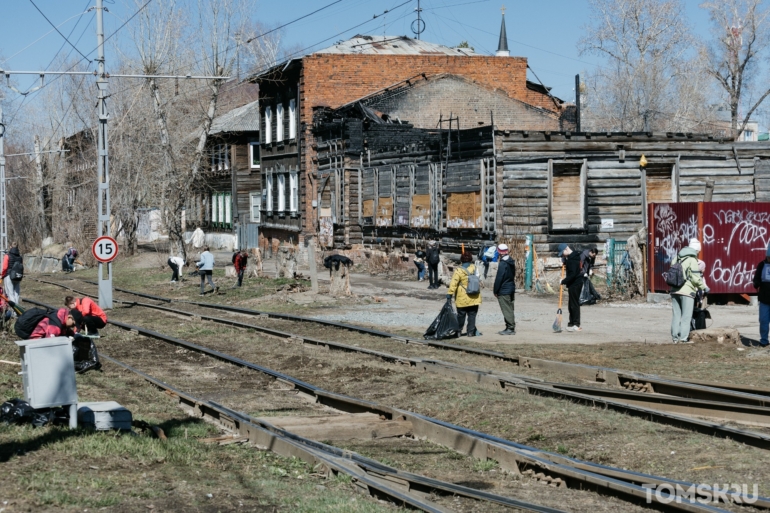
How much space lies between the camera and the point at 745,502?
282 inches

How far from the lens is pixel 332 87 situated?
4709cm

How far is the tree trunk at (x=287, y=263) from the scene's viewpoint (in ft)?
109

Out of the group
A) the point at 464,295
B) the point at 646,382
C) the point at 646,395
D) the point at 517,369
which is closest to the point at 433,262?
the point at 464,295

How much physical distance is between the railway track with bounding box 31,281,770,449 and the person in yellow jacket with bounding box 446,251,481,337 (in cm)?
291

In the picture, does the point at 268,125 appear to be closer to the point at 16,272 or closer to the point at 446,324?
the point at 16,272

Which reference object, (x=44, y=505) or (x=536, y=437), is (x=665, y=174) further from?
(x=44, y=505)

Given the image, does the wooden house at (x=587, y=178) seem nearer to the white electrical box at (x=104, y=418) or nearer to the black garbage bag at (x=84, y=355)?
the black garbage bag at (x=84, y=355)

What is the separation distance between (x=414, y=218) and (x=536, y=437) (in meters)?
28.1

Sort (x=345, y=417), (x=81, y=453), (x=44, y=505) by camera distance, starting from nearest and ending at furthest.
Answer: (x=44, y=505)
(x=81, y=453)
(x=345, y=417)

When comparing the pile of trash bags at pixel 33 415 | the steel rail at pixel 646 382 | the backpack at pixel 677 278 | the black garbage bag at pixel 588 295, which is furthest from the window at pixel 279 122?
the pile of trash bags at pixel 33 415

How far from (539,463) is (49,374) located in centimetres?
469

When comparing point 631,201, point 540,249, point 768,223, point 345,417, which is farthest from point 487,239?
point 345,417

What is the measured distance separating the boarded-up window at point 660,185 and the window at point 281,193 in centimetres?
2424

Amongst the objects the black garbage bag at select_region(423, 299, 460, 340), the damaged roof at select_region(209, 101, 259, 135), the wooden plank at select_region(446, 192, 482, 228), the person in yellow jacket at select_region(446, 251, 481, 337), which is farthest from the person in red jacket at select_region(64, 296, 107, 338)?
the damaged roof at select_region(209, 101, 259, 135)
